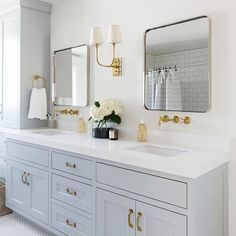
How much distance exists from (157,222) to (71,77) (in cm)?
188

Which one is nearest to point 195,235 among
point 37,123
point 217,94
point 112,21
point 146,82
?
point 217,94

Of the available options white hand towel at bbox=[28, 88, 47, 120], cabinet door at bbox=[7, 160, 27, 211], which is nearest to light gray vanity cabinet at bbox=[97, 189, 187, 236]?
cabinet door at bbox=[7, 160, 27, 211]

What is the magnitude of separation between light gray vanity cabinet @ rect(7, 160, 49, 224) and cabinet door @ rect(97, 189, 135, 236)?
0.65m

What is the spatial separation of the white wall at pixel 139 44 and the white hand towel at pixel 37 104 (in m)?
0.27

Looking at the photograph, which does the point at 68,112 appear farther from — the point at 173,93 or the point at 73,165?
the point at 173,93

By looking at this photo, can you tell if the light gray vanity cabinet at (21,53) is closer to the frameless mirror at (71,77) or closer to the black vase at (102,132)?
the frameless mirror at (71,77)

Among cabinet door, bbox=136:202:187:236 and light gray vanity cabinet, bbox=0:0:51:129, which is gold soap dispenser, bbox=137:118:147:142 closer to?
cabinet door, bbox=136:202:187:236

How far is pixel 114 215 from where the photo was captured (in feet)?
5.49

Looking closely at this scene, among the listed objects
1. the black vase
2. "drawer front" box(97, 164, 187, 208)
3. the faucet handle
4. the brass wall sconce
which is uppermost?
the brass wall sconce

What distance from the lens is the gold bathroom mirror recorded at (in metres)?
1.83

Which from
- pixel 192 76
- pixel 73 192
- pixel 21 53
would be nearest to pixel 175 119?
pixel 192 76

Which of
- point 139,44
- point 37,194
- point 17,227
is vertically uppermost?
point 139,44

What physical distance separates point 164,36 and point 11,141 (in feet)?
5.74

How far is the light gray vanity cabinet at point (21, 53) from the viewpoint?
2.94 meters
